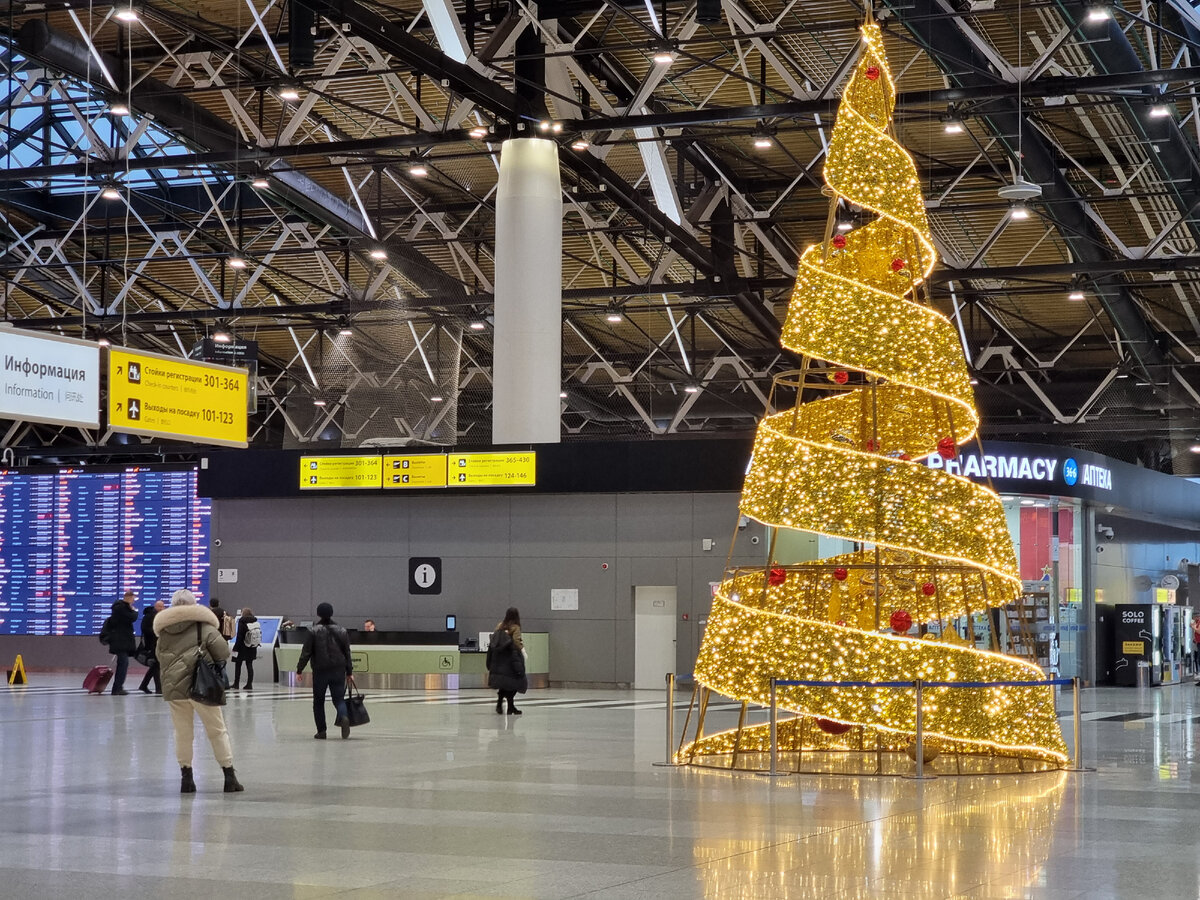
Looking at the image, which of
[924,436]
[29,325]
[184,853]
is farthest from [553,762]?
[29,325]

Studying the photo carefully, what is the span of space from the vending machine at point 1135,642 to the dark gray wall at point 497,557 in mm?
8988

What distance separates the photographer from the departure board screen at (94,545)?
3794cm

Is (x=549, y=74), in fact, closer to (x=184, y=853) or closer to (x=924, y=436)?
(x=924, y=436)

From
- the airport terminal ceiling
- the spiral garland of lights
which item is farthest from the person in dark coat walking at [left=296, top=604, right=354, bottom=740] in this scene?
the airport terminal ceiling

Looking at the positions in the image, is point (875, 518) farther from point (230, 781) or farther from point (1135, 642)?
point (1135, 642)

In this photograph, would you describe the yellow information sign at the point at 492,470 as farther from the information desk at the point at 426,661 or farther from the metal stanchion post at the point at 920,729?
the metal stanchion post at the point at 920,729

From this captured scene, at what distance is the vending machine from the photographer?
31844 mm

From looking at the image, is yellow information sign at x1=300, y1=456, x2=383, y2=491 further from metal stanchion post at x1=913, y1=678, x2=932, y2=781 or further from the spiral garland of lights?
metal stanchion post at x1=913, y1=678, x2=932, y2=781

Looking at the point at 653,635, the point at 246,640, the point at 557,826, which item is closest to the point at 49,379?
the point at 557,826

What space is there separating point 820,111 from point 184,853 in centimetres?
1708

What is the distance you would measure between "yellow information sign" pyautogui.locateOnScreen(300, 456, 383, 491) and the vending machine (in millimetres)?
15846

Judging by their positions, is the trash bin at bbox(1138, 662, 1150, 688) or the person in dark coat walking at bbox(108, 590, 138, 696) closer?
the person in dark coat walking at bbox(108, 590, 138, 696)

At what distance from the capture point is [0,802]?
10766 mm

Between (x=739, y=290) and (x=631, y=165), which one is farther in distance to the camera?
(x=739, y=290)
